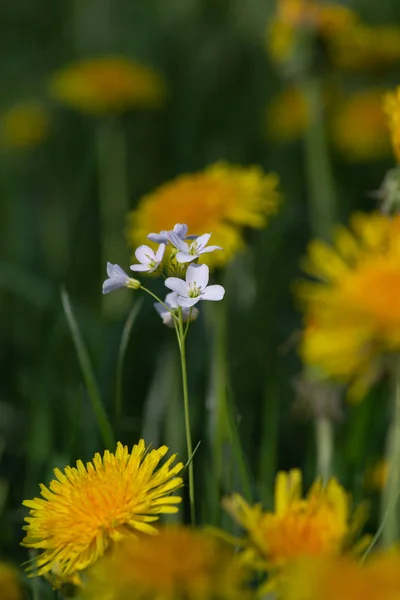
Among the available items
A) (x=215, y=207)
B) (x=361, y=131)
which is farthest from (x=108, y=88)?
(x=215, y=207)

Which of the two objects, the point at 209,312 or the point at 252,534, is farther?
the point at 209,312

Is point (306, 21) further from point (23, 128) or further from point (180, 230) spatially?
point (23, 128)

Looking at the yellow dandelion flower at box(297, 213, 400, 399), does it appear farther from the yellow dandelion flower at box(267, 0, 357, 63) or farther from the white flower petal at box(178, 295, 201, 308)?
the yellow dandelion flower at box(267, 0, 357, 63)

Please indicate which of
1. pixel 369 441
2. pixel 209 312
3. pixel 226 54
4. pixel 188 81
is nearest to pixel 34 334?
pixel 209 312

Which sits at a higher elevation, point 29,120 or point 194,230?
point 29,120

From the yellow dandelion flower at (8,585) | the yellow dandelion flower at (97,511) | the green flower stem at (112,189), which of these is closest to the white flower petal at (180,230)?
the yellow dandelion flower at (97,511)

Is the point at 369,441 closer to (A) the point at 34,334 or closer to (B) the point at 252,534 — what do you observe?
(B) the point at 252,534
